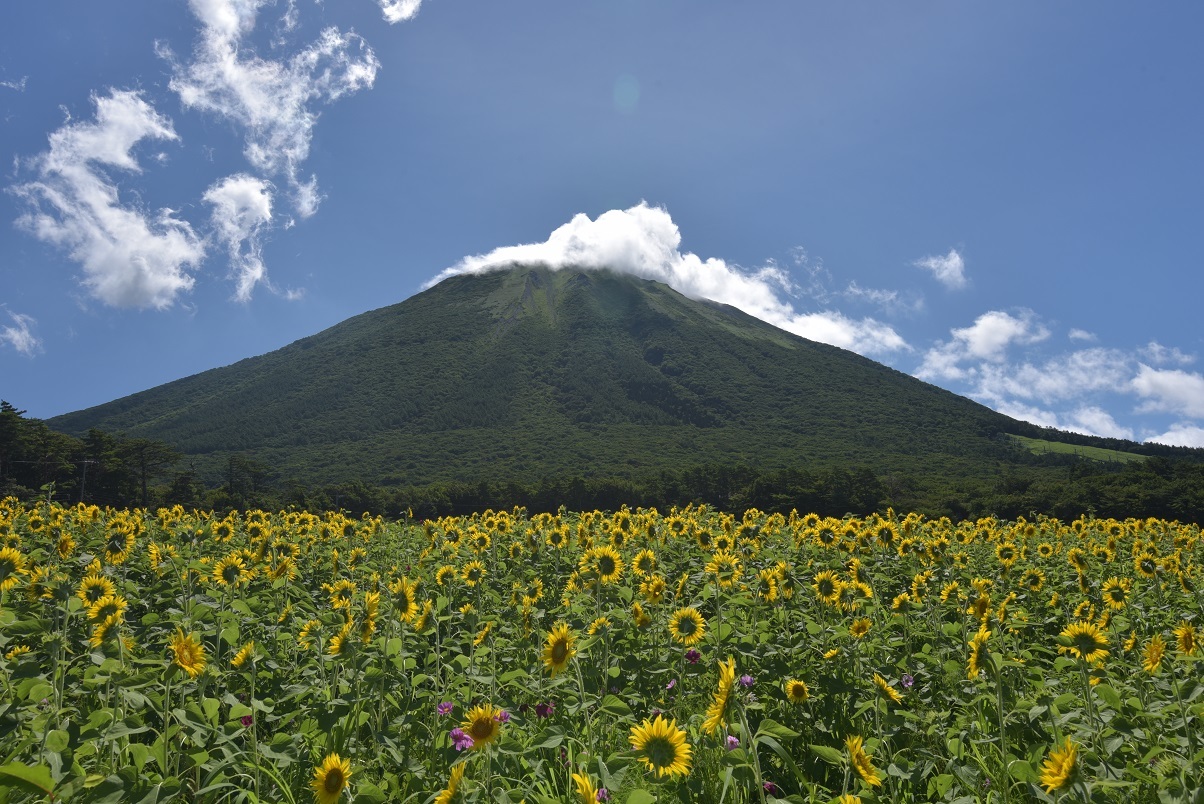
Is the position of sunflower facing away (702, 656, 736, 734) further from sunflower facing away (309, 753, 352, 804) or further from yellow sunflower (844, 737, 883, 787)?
sunflower facing away (309, 753, 352, 804)

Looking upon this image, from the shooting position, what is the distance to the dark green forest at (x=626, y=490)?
34.8m

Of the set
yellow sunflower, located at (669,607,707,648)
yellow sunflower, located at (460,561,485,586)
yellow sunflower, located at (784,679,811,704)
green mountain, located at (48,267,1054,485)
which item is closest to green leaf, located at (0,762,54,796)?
yellow sunflower, located at (669,607,707,648)

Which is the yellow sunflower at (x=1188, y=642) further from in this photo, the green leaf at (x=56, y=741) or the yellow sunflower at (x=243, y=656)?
the green leaf at (x=56, y=741)

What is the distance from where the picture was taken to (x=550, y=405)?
139 m

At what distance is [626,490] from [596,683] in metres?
55.1

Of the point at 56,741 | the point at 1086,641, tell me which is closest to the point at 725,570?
the point at 1086,641

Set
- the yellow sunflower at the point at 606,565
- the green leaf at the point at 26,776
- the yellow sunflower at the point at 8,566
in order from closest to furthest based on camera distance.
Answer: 1. the green leaf at the point at 26,776
2. the yellow sunflower at the point at 8,566
3. the yellow sunflower at the point at 606,565

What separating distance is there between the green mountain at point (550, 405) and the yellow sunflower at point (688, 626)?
275 ft

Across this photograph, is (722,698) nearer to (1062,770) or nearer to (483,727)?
(483,727)

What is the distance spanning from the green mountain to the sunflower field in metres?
82.3

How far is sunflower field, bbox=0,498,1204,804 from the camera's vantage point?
2.42 meters

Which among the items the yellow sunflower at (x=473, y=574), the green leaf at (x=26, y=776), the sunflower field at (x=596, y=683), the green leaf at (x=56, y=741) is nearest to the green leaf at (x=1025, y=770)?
the sunflower field at (x=596, y=683)

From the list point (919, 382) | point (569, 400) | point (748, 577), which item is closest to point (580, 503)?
point (748, 577)

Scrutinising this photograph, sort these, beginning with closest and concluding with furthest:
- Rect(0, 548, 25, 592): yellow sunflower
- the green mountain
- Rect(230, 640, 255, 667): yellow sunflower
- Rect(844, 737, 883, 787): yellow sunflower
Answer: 1. Rect(844, 737, 883, 787): yellow sunflower
2. Rect(230, 640, 255, 667): yellow sunflower
3. Rect(0, 548, 25, 592): yellow sunflower
4. the green mountain
